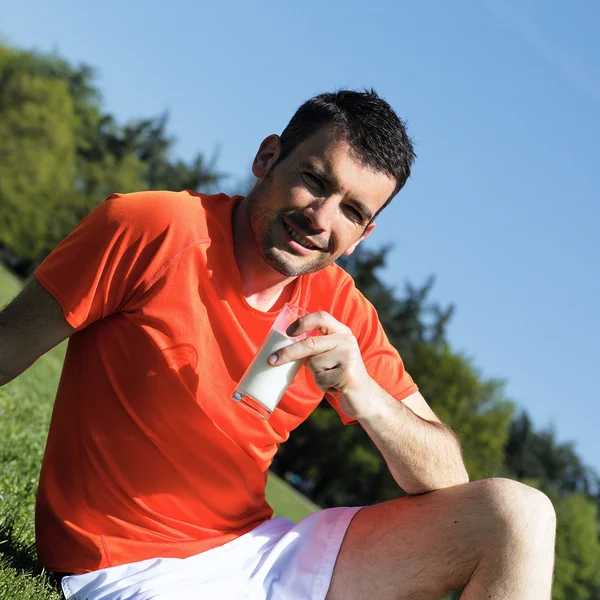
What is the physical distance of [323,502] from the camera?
54.2 metres

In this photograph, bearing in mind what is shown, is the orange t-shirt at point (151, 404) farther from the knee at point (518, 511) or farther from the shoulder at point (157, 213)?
the knee at point (518, 511)

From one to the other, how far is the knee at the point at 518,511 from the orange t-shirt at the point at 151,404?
1007mm

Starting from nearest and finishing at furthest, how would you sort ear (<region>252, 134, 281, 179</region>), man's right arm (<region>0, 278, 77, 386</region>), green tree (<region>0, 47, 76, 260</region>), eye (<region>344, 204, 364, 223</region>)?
man's right arm (<region>0, 278, 77, 386</region>) < eye (<region>344, 204, 364, 223</region>) < ear (<region>252, 134, 281, 179</region>) < green tree (<region>0, 47, 76, 260</region>)

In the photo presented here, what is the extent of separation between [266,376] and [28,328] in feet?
3.05

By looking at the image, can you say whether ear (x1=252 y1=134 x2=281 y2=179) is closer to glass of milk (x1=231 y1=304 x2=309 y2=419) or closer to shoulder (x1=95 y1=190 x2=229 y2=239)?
shoulder (x1=95 y1=190 x2=229 y2=239)

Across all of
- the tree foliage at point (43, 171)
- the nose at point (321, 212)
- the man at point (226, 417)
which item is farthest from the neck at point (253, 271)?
the tree foliage at point (43, 171)

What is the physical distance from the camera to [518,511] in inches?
139

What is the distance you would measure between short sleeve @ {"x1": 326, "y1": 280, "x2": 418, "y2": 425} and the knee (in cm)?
82

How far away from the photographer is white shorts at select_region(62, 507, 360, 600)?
355 centimetres

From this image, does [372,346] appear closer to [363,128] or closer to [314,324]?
[314,324]

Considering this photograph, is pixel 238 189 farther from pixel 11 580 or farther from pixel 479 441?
pixel 11 580

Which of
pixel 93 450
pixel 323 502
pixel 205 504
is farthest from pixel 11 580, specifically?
pixel 323 502

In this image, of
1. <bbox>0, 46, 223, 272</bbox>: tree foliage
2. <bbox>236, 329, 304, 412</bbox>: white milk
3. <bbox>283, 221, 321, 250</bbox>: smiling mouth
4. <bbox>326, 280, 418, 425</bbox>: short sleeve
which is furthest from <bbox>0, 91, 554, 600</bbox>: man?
<bbox>0, 46, 223, 272</bbox>: tree foliage

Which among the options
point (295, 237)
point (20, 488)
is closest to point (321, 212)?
point (295, 237)
